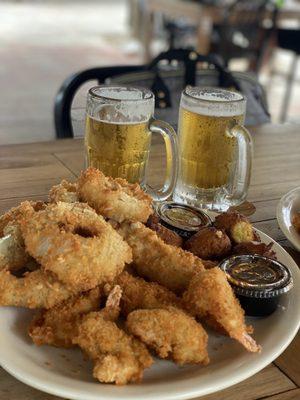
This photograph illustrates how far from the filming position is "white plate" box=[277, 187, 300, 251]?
1.06m

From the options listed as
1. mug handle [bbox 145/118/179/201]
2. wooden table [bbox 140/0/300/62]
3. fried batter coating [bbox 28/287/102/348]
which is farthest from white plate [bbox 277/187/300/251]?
wooden table [bbox 140/0/300/62]

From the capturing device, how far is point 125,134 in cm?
118

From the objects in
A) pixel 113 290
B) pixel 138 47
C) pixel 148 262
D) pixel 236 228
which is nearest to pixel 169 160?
pixel 236 228

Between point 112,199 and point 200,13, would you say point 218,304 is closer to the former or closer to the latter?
point 112,199

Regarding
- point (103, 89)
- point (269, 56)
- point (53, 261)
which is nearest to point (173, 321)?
point (53, 261)

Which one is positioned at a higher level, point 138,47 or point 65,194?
point 65,194

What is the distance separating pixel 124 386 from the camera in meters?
0.63

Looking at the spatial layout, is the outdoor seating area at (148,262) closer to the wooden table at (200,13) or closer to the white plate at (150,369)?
the white plate at (150,369)

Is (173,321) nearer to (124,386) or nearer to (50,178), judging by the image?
(124,386)

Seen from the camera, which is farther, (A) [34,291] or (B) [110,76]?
(B) [110,76]

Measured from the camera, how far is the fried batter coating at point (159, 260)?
31.7 inches

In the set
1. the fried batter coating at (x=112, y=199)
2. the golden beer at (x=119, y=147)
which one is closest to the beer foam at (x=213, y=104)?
the golden beer at (x=119, y=147)

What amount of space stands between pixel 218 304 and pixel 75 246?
8.1 inches

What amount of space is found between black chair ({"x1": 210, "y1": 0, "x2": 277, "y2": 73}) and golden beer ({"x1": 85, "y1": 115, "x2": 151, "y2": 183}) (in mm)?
4001
